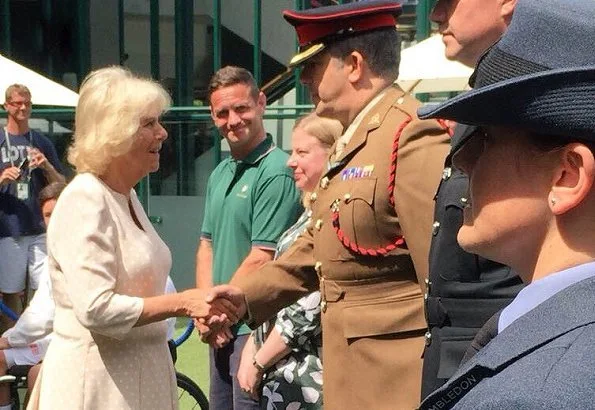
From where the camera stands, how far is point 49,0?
13289 mm

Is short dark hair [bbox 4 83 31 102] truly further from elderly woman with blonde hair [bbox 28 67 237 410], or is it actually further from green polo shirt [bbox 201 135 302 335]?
elderly woman with blonde hair [bbox 28 67 237 410]

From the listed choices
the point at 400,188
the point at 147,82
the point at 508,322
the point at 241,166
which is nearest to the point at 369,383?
the point at 400,188

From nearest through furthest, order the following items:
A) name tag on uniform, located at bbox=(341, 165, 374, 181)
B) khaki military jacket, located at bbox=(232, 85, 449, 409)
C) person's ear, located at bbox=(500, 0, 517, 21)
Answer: person's ear, located at bbox=(500, 0, 517, 21), khaki military jacket, located at bbox=(232, 85, 449, 409), name tag on uniform, located at bbox=(341, 165, 374, 181)

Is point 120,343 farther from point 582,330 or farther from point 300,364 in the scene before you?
point 582,330

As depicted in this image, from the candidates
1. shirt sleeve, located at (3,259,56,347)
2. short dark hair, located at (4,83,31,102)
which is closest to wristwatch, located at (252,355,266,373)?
shirt sleeve, located at (3,259,56,347)

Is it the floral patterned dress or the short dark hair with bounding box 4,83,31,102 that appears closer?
the floral patterned dress

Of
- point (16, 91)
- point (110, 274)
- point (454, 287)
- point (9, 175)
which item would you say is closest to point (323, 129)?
point (110, 274)

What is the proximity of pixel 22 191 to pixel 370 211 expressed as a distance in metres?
7.11

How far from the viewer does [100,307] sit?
382 centimetres

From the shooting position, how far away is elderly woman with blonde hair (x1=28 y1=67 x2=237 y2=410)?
3.85m

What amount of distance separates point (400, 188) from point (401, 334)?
0.44 meters

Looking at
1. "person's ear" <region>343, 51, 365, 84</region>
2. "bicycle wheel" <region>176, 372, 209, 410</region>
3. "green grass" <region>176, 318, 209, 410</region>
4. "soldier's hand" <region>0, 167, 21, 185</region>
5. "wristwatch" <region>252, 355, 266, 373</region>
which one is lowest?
"green grass" <region>176, 318, 209, 410</region>

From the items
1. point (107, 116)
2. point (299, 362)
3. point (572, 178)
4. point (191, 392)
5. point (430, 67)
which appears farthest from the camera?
point (430, 67)

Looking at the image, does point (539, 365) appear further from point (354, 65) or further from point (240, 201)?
point (240, 201)
